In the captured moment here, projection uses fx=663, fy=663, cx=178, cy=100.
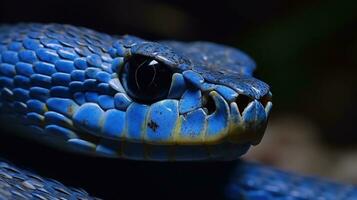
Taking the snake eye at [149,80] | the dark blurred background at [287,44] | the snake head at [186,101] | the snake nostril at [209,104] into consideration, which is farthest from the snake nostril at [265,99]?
the dark blurred background at [287,44]

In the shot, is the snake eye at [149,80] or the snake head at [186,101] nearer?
the snake head at [186,101]

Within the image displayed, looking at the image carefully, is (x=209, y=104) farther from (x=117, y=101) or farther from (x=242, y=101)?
(x=117, y=101)

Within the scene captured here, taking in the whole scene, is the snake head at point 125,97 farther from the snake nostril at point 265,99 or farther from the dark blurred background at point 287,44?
the dark blurred background at point 287,44

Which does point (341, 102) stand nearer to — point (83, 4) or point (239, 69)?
point (83, 4)

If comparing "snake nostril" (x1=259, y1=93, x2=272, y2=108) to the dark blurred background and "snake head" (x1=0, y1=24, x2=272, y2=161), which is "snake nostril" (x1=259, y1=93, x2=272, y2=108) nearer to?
"snake head" (x1=0, y1=24, x2=272, y2=161)

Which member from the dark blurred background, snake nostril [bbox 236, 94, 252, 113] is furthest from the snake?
the dark blurred background

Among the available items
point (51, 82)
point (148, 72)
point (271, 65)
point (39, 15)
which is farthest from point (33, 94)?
point (271, 65)

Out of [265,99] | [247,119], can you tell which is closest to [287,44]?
[265,99]
